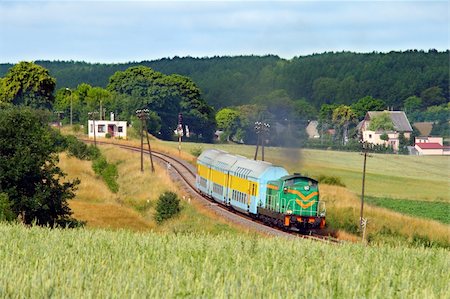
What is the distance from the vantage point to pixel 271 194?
5547 cm

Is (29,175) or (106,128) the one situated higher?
(29,175)

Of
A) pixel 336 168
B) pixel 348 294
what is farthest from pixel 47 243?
pixel 336 168

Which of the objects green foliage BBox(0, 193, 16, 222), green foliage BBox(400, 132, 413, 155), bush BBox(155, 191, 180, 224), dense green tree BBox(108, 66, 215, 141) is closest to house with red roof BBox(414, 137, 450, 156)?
green foliage BBox(400, 132, 413, 155)

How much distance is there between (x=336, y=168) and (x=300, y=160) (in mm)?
38067

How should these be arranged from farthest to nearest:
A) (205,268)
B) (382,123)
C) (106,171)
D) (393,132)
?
(382,123)
(393,132)
(106,171)
(205,268)

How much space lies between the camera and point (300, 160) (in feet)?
292

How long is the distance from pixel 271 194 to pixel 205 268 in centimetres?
3901

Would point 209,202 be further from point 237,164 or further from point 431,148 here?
point 431,148

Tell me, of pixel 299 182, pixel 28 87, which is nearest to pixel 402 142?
pixel 28 87

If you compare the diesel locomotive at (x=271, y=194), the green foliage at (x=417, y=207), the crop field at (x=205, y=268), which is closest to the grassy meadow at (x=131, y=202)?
the diesel locomotive at (x=271, y=194)

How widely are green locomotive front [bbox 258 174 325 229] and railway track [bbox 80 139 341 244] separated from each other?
0.70 meters

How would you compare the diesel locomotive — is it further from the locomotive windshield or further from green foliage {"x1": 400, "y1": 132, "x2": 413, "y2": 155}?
green foliage {"x1": 400, "y1": 132, "x2": 413, "y2": 155}

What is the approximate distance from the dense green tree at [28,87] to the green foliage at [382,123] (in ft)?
225

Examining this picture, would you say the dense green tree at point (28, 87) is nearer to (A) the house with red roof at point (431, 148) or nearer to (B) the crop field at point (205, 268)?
(A) the house with red roof at point (431, 148)
